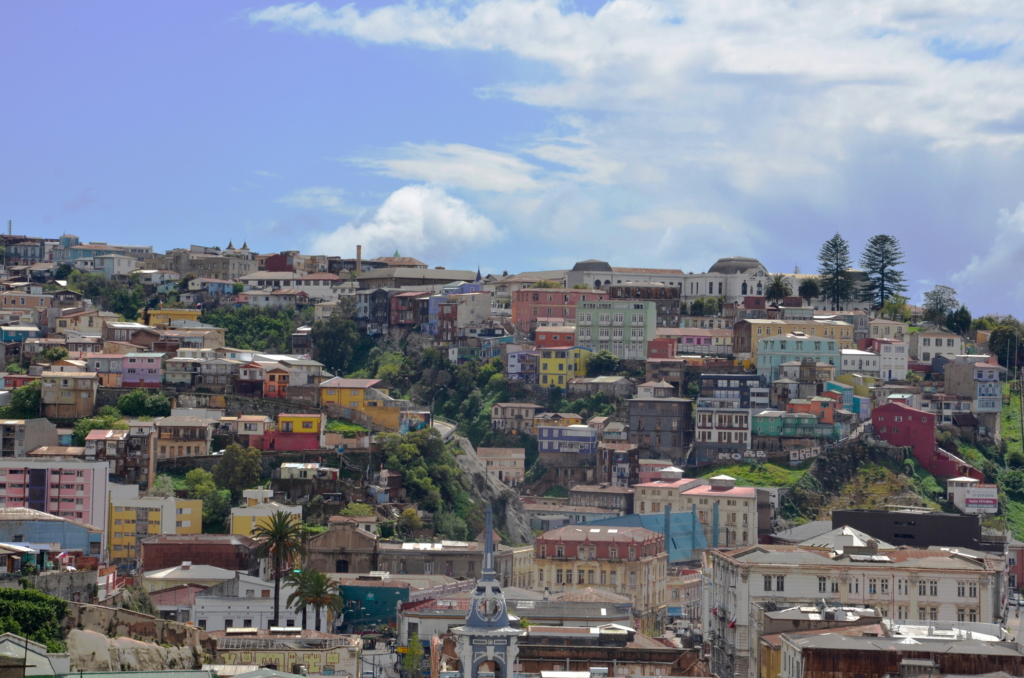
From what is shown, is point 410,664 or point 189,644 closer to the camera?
point 189,644

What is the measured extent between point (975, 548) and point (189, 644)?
56845 mm

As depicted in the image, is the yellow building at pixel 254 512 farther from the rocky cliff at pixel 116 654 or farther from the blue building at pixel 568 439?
the rocky cliff at pixel 116 654

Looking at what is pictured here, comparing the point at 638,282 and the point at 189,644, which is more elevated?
the point at 638,282

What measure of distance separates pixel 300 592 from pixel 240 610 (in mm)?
3842

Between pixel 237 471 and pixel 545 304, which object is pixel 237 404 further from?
pixel 545 304

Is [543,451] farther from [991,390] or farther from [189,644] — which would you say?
[189,644]

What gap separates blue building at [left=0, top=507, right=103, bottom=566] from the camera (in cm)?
7562

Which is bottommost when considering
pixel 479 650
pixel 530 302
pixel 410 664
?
pixel 410 664

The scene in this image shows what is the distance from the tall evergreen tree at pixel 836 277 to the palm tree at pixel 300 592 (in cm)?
7920

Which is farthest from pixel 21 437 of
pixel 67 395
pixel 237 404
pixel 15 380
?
pixel 237 404

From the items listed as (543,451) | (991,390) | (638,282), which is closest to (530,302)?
(638,282)

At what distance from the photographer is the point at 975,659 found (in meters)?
48.5

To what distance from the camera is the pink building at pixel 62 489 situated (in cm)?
9050

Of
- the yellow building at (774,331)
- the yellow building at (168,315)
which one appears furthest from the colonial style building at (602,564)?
the yellow building at (168,315)
